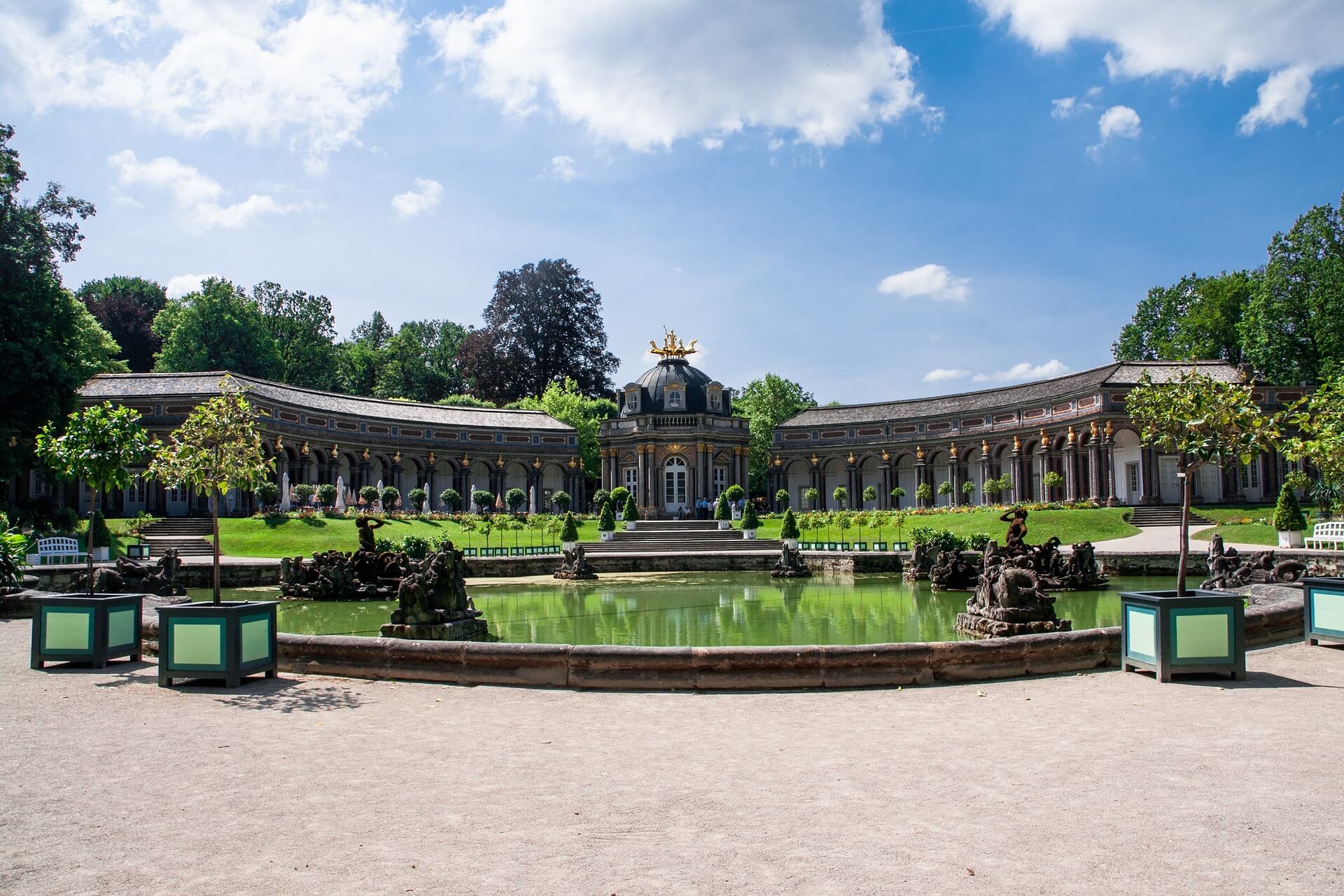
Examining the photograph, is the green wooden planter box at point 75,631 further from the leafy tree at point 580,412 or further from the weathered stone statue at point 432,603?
the leafy tree at point 580,412

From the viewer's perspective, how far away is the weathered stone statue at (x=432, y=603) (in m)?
11.5

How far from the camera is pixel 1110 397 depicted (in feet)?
133

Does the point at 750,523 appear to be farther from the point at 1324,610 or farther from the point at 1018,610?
the point at 1324,610

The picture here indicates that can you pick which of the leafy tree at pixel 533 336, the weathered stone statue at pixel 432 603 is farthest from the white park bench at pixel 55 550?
the leafy tree at pixel 533 336

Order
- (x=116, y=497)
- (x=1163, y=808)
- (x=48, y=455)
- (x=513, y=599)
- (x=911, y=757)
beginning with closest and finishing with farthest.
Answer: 1. (x=1163, y=808)
2. (x=911, y=757)
3. (x=48, y=455)
4. (x=513, y=599)
5. (x=116, y=497)

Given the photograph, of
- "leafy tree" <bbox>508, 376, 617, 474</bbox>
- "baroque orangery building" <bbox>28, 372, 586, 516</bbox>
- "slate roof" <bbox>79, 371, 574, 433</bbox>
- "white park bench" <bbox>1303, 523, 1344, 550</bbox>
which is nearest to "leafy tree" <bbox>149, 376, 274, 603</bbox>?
"slate roof" <bbox>79, 371, 574, 433</bbox>

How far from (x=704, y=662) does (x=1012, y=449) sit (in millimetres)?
43714

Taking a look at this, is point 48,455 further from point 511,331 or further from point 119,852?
point 511,331

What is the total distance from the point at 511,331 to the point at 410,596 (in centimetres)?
5879

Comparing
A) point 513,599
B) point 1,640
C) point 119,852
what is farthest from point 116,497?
point 119,852

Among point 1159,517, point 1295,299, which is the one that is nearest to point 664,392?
point 1159,517

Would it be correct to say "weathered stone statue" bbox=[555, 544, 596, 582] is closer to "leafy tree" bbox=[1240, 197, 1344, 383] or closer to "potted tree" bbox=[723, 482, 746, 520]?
"potted tree" bbox=[723, 482, 746, 520]

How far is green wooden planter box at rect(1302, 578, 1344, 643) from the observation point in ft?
33.7

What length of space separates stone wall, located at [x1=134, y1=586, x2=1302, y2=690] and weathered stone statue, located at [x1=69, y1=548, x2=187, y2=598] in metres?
7.82
